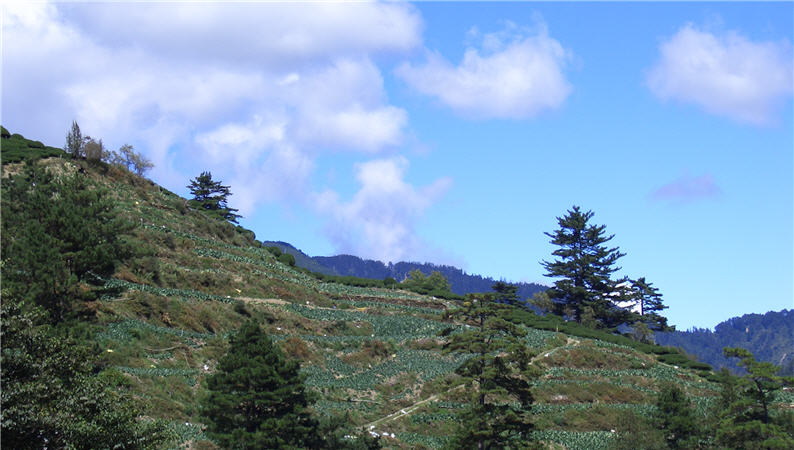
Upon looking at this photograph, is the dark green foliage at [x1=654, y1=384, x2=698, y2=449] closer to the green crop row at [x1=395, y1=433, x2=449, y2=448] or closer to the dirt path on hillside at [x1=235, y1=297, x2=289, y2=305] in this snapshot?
the green crop row at [x1=395, y1=433, x2=449, y2=448]

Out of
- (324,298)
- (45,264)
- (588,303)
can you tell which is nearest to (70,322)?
(45,264)

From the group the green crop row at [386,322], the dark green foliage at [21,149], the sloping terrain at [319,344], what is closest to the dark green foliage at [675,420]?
the sloping terrain at [319,344]

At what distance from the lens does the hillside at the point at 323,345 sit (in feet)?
125

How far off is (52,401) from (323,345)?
114 ft

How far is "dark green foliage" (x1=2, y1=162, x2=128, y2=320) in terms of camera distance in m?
32.2

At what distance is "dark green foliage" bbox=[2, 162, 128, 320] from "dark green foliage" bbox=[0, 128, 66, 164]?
2435cm

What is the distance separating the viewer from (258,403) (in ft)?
84.3

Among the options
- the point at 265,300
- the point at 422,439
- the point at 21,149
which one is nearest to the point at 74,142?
the point at 21,149

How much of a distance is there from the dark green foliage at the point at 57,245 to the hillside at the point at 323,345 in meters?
1.94

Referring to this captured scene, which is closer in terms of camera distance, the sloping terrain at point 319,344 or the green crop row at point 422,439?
the green crop row at point 422,439

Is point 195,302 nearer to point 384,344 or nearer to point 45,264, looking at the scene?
point 384,344

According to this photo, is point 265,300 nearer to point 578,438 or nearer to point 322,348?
point 322,348

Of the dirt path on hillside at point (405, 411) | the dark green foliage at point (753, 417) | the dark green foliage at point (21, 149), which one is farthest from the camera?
the dark green foliage at point (21, 149)

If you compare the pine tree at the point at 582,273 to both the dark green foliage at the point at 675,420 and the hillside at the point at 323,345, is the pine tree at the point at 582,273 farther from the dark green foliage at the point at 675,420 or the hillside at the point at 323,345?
the dark green foliage at the point at 675,420
